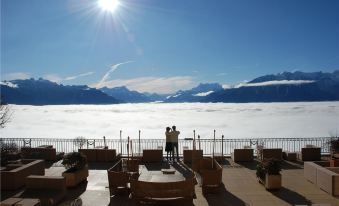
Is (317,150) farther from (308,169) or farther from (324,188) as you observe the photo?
(324,188)

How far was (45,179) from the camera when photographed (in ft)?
40.3

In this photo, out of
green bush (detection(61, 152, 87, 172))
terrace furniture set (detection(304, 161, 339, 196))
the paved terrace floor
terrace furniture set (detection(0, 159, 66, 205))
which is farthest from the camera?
green bush (detection(61, 152, 87, 172))

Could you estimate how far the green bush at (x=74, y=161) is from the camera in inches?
559

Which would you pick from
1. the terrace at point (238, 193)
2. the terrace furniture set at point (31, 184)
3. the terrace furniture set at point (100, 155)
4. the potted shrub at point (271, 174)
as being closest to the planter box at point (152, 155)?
the terrace furniture set at point (100, 155)

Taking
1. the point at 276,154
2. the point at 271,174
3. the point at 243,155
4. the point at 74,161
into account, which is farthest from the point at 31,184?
the point at 276,154

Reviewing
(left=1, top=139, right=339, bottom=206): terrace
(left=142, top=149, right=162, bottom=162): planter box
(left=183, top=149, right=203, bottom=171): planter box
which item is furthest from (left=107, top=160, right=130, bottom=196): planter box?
(left=142, top=149, right=162, bottom=162): planter box

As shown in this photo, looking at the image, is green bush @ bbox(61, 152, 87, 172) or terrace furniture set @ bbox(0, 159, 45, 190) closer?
terrace furniture set @ bbox(0, 159, 45, 190)

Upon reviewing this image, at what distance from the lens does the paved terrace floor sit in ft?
39.8

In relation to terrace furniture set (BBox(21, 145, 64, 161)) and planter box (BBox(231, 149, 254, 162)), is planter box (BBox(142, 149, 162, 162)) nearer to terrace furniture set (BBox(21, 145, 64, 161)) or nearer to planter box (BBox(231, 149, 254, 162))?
planter box (BBox(231, 149, 254, 162))

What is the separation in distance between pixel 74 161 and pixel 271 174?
7.18 meters

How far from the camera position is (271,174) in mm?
13508

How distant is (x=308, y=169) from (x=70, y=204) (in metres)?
9.09

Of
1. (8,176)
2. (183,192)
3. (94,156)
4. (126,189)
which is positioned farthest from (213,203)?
(94,156)

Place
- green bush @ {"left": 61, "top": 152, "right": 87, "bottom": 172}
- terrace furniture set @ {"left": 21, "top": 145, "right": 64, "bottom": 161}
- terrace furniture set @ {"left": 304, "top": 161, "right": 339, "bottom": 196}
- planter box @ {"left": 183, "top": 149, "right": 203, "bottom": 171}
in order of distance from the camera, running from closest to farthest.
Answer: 1. terrace furniture set @ {"left": 304, "top": 161, "right": 339, "bottom": 196}
2. green bush @ {"left": 61, "top": 152, "right": 87, "bottom": 172}
3. planter box @ {"left": 183, "top": 149, "right": 203, "bottom": 171}
4. terrace furniture set @ {"left": 21, "top": 145, "right": 64, "bottom": 161}
